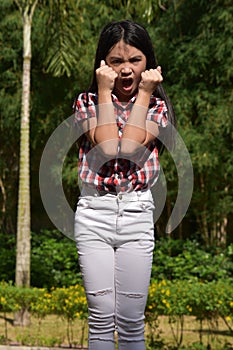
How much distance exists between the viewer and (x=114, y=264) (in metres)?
1.98

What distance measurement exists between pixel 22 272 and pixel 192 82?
343 centimetres

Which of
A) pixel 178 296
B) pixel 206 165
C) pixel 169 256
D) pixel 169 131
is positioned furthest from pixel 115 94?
pixel 169 256

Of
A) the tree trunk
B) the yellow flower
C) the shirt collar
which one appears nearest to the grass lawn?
the yellow flower

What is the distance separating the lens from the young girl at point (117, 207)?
1.97m

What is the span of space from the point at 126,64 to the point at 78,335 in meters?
4.41

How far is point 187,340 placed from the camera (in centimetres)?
597

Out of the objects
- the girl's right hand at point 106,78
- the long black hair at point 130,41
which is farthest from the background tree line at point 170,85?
the girl's right hand at point 106,78

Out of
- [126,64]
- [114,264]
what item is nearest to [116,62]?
[126,64]

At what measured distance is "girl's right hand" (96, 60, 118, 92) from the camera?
1.99m

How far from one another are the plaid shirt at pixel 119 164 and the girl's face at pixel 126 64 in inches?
2.0

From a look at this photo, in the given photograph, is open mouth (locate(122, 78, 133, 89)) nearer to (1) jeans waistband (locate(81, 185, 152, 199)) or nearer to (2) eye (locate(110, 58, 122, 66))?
(2) eye (locate(110, 58, 122, 66))

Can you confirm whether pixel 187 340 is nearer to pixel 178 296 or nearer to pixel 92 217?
pixel 178 296

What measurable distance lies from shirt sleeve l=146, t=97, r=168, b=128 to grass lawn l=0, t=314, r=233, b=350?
9.16 feet

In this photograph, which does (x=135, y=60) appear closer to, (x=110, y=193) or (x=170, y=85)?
(x=110, y=193)
